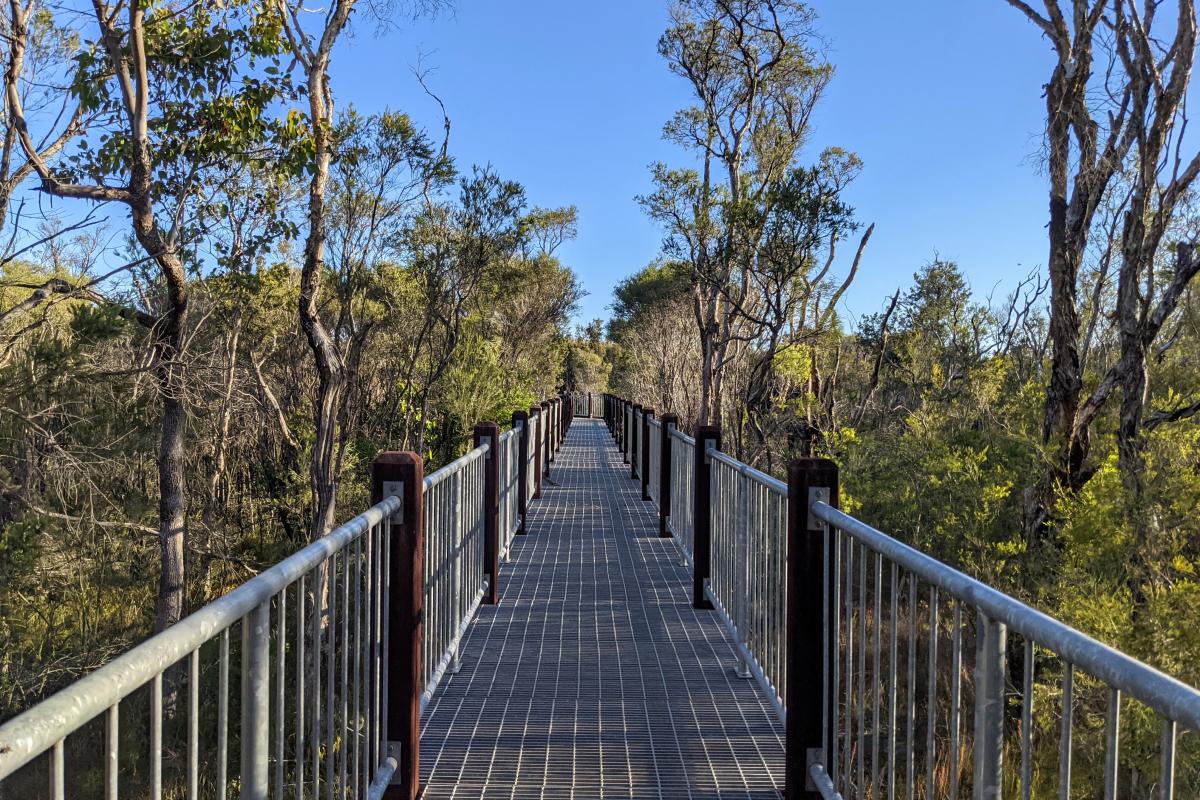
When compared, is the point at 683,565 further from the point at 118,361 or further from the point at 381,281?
the point at 381,281

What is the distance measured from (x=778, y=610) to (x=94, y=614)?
1389 cm

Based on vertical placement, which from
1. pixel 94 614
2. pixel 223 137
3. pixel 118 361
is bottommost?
pixel 94 614

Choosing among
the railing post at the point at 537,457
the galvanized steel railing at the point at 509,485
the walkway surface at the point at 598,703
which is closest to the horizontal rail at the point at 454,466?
the walkway surface at the point at 598,703

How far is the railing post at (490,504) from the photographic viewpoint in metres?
6.20

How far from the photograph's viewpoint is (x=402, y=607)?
3.07m

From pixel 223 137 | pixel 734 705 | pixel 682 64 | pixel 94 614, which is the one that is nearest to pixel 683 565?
pixel 734 705

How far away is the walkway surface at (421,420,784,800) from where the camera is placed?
11.5 ft

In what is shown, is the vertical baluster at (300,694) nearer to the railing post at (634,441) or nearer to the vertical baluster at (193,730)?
the vertical baluster at (193,730)

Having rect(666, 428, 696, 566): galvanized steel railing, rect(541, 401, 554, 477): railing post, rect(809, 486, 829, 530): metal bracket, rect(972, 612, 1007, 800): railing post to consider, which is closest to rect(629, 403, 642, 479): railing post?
rect(541, 401, 554, 477): railing post

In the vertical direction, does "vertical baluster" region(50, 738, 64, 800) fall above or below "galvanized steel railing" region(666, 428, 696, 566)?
above

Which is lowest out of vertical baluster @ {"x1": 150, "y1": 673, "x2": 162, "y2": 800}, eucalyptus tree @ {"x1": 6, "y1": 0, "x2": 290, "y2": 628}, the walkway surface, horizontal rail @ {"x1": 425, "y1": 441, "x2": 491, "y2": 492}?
the walkway surface

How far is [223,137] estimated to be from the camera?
9.49 metres

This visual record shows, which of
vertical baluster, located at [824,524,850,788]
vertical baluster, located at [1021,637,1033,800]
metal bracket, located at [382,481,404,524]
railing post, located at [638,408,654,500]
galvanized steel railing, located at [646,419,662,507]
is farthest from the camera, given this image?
railing post, located at [638,408,654,500]

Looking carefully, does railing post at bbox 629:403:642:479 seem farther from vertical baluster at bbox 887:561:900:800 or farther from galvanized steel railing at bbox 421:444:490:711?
vertical baluster at bbox 887:561:900:800
